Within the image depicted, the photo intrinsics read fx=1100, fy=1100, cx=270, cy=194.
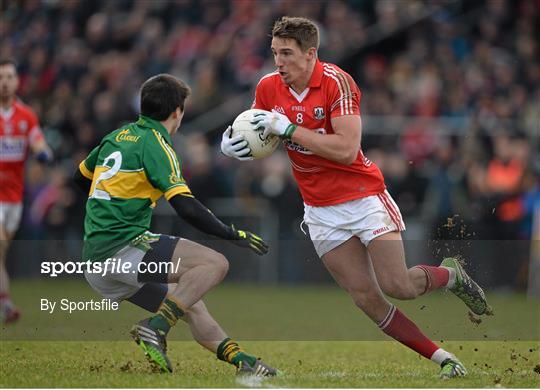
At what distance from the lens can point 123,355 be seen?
8.34 m

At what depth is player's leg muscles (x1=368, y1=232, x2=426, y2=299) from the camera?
7277 millimetres

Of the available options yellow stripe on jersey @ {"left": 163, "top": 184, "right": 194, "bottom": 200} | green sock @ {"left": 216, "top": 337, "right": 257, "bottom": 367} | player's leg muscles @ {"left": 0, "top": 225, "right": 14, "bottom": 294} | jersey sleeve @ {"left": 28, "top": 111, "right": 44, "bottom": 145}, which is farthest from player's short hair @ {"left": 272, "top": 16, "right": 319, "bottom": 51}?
jersey sleeve @ {"left": 28, "top": 111, "right": 44, "bottom": 145}

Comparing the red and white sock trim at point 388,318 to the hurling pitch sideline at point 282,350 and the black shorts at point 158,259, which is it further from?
the black shorts at point 158,259

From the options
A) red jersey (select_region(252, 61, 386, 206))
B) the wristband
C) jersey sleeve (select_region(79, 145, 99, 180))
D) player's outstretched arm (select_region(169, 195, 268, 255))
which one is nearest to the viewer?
player's outstretched arm (select_region(169, 195, 268, 255))

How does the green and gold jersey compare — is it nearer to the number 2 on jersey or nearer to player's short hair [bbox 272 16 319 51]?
the number 2 on jersey

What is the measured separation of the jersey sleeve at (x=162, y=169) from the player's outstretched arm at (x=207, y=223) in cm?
6

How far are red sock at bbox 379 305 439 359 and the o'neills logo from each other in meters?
2.08

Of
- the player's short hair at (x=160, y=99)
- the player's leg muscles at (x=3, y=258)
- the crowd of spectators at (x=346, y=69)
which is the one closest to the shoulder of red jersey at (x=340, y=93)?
the player's short hair at (x=160, y=99)

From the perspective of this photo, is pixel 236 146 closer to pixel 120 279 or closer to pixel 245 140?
pixel 245 140

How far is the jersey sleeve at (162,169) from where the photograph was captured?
22.9 feet

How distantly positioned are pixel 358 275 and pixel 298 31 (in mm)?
1686

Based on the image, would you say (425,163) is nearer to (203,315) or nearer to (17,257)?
(17,257)

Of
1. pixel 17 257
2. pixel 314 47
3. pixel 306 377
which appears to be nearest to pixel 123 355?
pixel 306 377

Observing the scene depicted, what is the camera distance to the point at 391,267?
23.9ft
